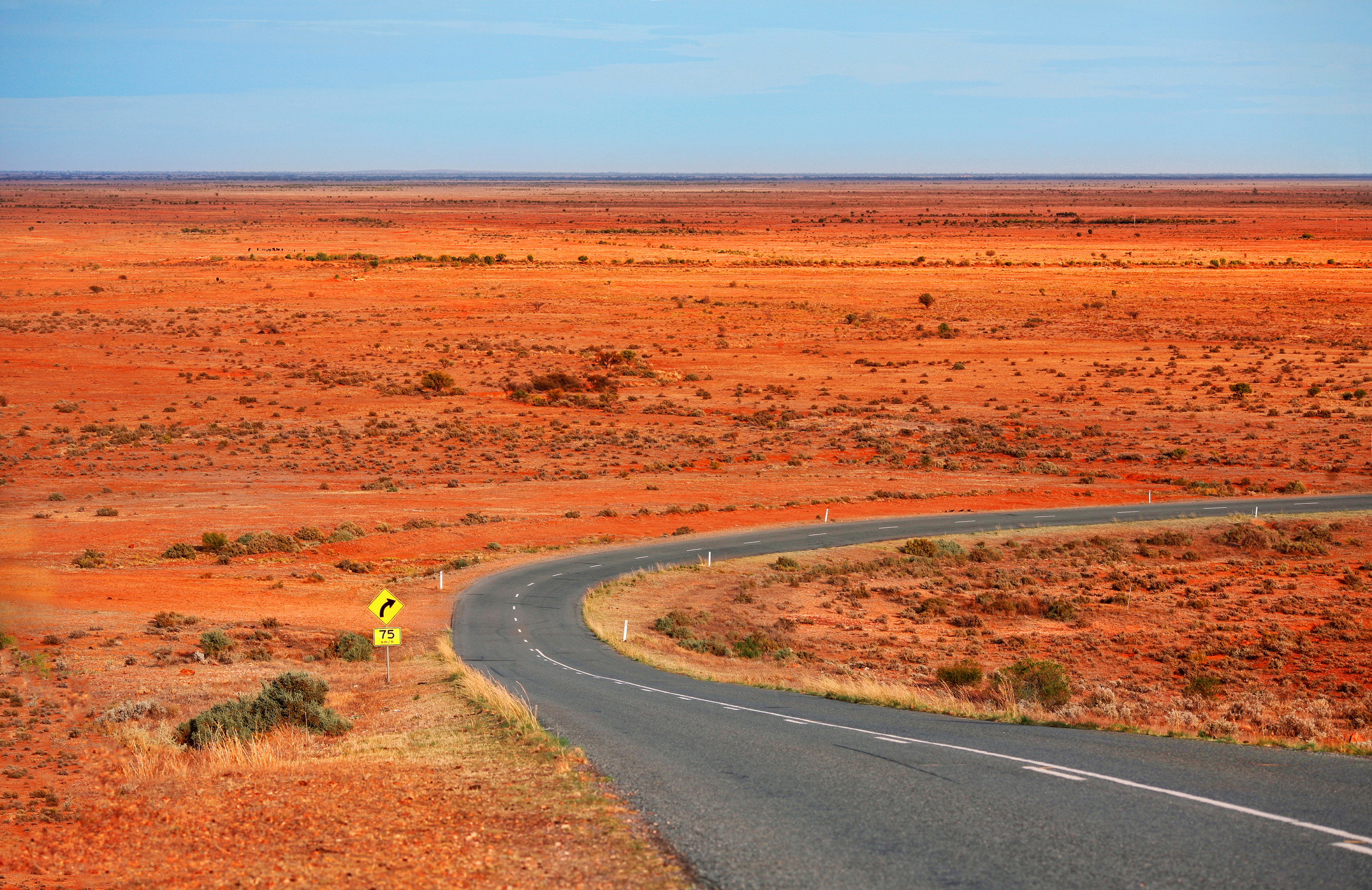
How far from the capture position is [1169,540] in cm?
3541

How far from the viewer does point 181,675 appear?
20.7 metres

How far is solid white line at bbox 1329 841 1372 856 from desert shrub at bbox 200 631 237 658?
2090 cm

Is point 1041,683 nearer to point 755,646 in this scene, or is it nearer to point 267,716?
point 755,646

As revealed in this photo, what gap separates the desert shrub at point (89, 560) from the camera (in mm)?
31531

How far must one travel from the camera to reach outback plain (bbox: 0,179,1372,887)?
11.4 meters

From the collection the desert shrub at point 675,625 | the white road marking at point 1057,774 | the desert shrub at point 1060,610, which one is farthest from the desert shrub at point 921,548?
the white road marking at point 1057,774

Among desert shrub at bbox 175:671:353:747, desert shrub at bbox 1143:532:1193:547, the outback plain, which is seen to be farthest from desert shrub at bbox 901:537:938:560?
desert shrub at bbox 175:671:353:747

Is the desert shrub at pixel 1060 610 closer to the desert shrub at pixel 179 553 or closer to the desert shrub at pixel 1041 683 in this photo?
the desert shrub at pixel 1041 683

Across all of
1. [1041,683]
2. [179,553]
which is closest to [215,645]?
[179,553]

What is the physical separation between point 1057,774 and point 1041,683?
10892mm

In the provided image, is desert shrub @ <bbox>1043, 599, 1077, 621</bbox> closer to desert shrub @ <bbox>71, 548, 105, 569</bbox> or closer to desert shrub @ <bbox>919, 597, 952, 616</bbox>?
desert shrub @ <bbox>919, 597, 952, 616</bbox>

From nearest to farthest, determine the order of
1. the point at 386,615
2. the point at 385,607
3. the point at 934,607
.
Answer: the point at 386,615 → the point at 385,607 → the point at 934,607

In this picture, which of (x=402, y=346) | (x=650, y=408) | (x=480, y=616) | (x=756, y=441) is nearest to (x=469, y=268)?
(x=402, y=346)

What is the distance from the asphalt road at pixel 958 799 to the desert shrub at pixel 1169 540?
23.0 m
